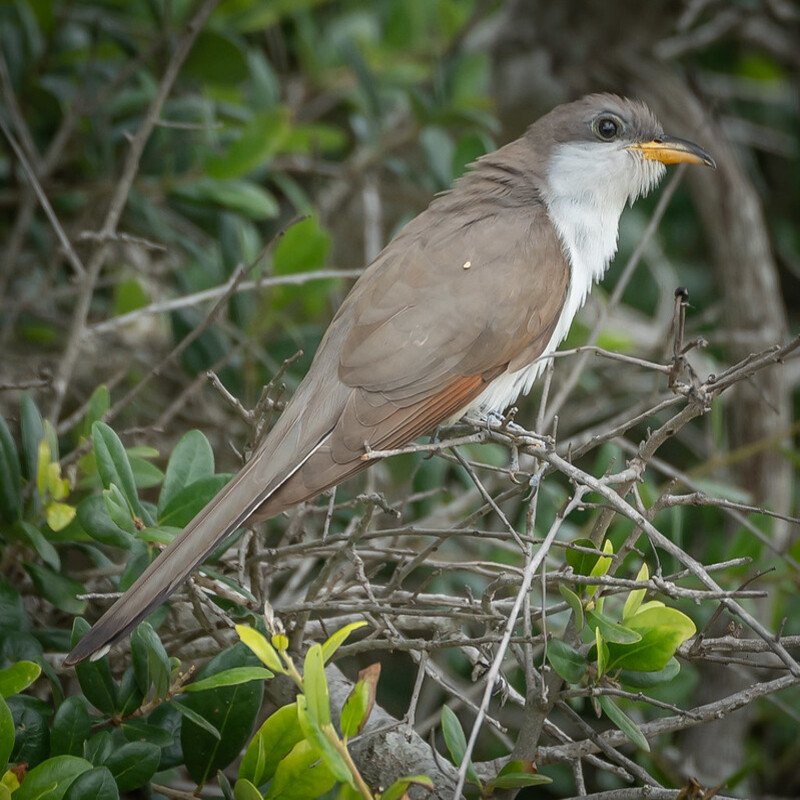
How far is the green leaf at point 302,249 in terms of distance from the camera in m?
3.88

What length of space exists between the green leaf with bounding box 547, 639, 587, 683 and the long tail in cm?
73

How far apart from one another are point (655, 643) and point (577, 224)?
1.79 meters

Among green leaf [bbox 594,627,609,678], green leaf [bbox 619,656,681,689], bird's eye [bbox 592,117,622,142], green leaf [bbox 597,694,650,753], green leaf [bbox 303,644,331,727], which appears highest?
bird's eye [bbox 592,117,622,142]

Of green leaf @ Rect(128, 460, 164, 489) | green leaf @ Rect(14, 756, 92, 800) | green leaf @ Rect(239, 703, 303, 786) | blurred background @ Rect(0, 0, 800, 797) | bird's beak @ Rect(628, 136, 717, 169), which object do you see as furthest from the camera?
blurred background @ Rect(0, 0, 800, 797)

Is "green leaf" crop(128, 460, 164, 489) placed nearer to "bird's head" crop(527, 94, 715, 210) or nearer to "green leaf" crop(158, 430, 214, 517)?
"green leaf" crop(158, 430, 214, 517)

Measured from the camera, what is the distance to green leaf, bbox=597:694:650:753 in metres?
2.15

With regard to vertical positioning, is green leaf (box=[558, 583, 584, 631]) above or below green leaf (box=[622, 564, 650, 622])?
above

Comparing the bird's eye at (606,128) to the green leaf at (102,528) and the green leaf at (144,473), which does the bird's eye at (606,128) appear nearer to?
the green leaf at (144,473)

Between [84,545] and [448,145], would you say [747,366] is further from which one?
[448,145]

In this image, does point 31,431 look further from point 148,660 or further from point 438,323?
point 438,323

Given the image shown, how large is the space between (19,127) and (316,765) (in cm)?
243

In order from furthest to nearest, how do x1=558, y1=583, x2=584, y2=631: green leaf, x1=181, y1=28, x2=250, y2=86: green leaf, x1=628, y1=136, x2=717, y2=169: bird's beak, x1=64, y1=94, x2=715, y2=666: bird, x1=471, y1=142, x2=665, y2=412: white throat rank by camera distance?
x1=181, y1=28, x2=250, y2=86: green leaf → x1=628, y1=136, x2=717, y2=169: bird's beak → x1=471, y1=142, x2=665, y2=412: white throat → x1=64, y1=94, x2=715, y2=666: bird → x1=558, y1=583, x2=584, y2=631: green leaf

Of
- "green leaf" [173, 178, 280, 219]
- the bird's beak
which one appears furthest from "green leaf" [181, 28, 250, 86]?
the bird's beak

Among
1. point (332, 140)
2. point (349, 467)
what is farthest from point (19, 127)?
point (349, 467)
